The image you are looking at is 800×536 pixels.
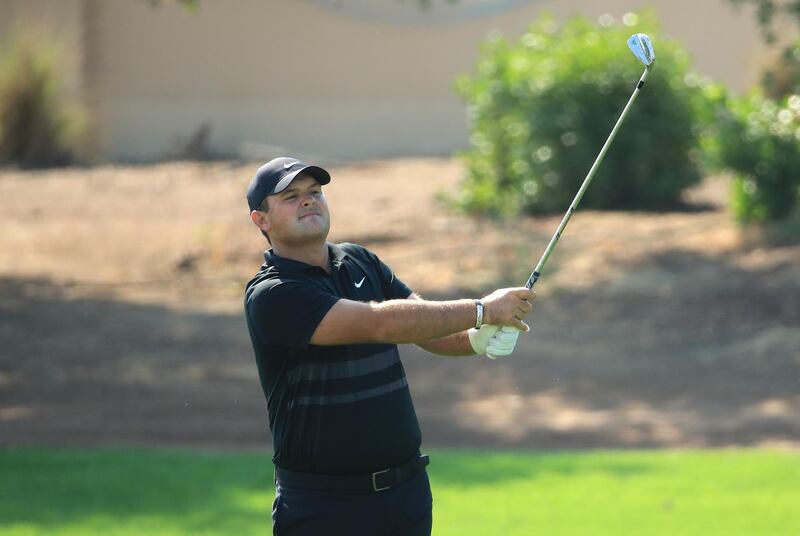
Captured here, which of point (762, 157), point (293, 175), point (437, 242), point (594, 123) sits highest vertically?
point (594, 123)

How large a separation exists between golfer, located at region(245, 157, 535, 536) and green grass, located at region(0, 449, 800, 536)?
3238 mm

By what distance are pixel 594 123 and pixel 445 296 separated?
328cm

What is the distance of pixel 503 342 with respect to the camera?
13.0 feet

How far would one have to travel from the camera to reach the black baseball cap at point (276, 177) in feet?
13.3

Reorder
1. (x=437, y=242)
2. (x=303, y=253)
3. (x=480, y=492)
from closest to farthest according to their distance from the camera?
(x=303, y=253)
(x=480, y=492)
(x=437, y=242)

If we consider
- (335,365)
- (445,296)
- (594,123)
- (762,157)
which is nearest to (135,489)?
(335,365)

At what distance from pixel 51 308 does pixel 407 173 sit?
754cm

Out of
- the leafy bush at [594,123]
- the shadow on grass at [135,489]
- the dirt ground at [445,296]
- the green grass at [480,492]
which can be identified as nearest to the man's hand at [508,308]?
the green grass at [480,492]

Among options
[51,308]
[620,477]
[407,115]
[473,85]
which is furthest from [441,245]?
[407,115]

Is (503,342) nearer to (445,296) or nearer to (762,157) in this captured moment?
(445,296)

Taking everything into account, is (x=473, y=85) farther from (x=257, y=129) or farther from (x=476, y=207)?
(x=257, y=129)

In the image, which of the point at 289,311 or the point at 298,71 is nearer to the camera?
the point at 289,311

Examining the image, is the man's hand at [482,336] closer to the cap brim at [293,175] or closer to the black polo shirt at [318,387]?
the black polo shirt at [318,387]

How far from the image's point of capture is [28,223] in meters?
16.9
